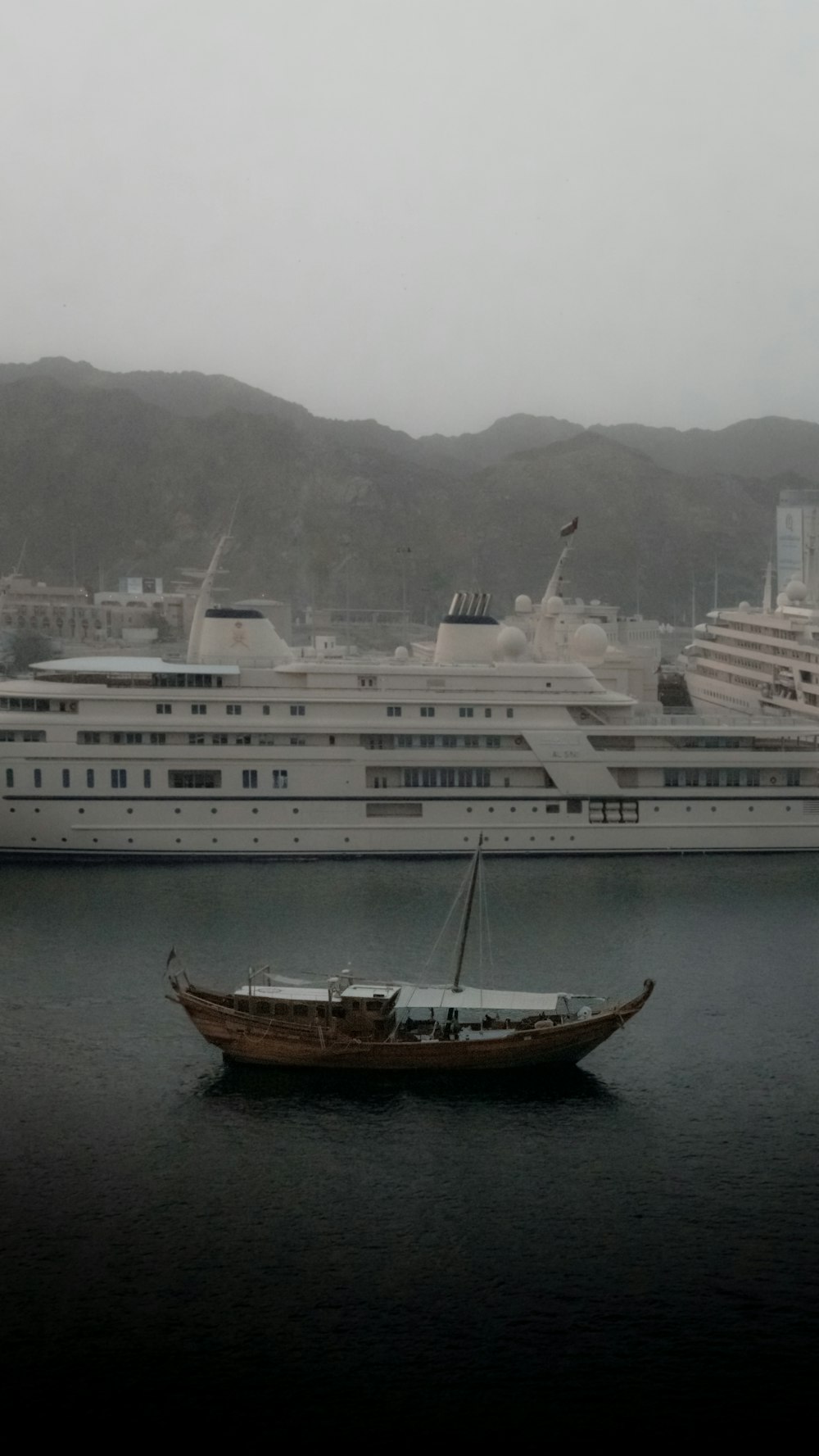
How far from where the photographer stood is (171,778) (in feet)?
76.7

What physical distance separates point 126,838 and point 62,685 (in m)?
2.89

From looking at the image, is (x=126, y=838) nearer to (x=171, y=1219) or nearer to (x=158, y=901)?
(x=158, y=901)

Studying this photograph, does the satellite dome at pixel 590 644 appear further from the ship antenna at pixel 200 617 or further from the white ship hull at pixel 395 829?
the ship antenna at pixel 200 617

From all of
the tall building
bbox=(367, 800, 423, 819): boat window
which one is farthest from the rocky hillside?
bbox=(367, 800, 423, 819): boat window

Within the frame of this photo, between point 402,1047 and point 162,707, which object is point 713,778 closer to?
point 162,707

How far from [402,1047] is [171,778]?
419 inches

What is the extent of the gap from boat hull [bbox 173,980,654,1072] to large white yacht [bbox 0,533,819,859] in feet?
30.3

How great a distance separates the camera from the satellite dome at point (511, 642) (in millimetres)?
25547

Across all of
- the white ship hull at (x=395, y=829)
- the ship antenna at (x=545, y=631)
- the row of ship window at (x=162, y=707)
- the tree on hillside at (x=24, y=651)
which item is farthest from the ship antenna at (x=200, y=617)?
the tree on hillside at (x=24, y=651)

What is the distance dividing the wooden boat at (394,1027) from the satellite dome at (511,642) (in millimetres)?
11477

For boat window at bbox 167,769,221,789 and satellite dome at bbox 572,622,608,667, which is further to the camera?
satellite dome at bbox 572,622,608,667

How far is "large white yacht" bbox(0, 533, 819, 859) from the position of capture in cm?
2319

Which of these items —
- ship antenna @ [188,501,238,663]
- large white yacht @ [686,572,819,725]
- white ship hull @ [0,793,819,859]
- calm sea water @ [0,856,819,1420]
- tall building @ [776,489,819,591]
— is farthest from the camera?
tall building @ [776,489,819,591]

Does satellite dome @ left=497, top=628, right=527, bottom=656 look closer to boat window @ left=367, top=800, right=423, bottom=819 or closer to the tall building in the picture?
boat window @ left=367, top=800, right=423, bottom=819
